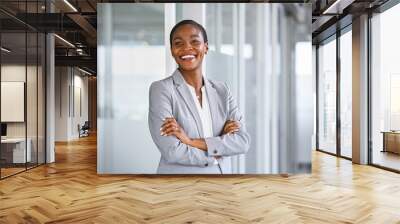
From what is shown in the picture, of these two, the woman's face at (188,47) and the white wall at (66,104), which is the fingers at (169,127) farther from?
the white wall at (66,104)

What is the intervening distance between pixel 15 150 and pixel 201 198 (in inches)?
157

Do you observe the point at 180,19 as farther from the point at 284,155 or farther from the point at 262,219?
the point at 262,219

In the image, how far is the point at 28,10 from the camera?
7.39m

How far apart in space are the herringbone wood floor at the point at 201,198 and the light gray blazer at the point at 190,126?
26cm

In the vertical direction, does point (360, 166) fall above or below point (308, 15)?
below

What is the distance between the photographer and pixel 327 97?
36.3 feet

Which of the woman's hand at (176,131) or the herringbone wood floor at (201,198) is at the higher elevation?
the woman's hand at (176,131)

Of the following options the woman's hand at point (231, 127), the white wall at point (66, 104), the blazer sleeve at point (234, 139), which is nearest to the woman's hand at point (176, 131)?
the blazer sleeve at point (234, 139)

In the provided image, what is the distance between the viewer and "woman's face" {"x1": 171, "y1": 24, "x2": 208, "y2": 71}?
6605 mm

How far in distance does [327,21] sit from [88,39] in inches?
305

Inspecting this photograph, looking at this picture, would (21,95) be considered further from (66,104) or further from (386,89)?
(66,104)

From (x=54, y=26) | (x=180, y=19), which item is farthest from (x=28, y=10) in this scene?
(x=180, y=19)

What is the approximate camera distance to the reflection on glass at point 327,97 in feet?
34.6

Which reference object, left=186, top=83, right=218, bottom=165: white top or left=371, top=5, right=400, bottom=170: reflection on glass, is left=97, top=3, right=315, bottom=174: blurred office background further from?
left=371, top=5, right=400, bottom=170: reflection on glass
